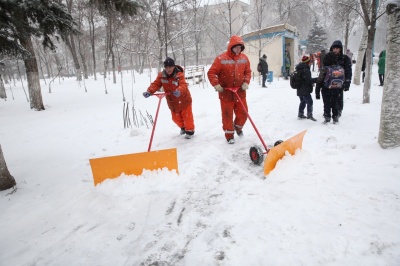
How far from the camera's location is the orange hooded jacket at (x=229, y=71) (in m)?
4.92

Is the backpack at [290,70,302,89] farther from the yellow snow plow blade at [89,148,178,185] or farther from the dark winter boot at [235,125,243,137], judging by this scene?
the yellow snow plow blade at [89,148,178,185]

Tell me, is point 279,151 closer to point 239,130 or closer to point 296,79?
point 239,130

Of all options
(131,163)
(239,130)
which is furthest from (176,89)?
(131,163)

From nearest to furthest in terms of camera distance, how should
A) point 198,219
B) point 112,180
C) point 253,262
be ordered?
point 253,262, point 198,219, point 112,180

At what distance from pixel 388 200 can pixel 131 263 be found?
2677mm

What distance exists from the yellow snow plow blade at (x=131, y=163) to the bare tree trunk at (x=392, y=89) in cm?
320

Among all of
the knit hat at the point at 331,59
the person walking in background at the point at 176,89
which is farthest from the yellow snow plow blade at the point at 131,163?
the knit hat at the point at 331,59

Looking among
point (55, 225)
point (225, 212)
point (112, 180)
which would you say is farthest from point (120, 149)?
point (225, 212)

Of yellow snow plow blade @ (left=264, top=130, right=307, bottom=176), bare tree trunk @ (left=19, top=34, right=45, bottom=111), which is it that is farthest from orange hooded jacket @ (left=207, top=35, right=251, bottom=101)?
bare tree trunk @ (left=19, top=34, right=45, bottom=111)

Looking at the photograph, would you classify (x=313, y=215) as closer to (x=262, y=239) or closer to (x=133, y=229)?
(x=262, y=239)

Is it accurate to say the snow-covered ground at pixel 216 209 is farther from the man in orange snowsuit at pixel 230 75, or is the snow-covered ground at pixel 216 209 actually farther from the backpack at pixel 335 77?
the backpack at pixel 335 77

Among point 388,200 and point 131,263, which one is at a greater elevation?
point 388,200

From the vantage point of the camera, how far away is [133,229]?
→ 2.74 meters

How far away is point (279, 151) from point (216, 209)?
131cm
